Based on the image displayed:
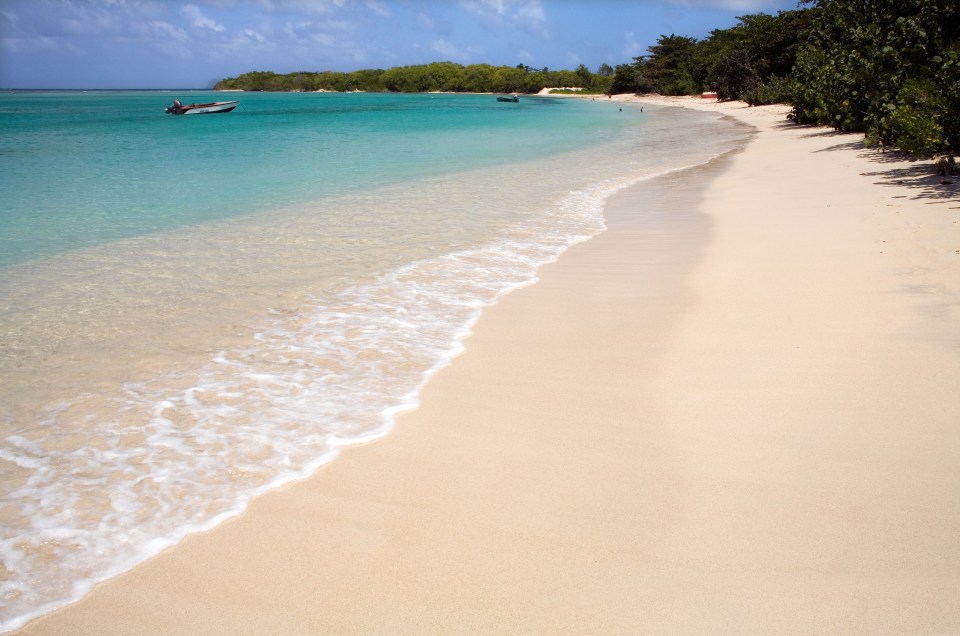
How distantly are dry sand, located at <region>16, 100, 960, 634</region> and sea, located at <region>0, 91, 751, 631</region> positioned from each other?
1.16 ft

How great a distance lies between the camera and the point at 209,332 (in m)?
5.93

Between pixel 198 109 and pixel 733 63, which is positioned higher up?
pixel 733 63

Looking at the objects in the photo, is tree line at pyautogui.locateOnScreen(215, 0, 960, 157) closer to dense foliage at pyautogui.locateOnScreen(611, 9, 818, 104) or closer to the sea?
dense foliage at pyautogui.locateOnScreen(611, 9, 818, 104)

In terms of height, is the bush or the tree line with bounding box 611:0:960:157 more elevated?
the bush

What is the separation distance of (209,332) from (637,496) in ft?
13.8

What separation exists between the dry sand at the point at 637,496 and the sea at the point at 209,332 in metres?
0.35

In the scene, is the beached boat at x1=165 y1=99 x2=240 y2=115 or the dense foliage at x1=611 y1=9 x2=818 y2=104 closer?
the dense foliage at x1=611 y1=9 x2=818 y2=104

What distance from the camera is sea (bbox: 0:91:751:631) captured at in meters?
3.39

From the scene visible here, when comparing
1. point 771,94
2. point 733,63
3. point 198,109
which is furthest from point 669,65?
point 198,109

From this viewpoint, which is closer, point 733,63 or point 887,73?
point 887,73

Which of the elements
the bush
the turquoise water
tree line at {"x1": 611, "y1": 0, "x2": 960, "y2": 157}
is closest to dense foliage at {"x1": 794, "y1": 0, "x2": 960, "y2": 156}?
tree line at {"x1": 611, "y1": 0, "x2": 960, "y2": 157}

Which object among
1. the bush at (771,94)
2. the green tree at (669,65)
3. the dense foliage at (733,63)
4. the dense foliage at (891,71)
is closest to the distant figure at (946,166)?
the dense foliage at (891,71)

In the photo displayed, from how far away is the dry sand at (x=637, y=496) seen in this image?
2619mm

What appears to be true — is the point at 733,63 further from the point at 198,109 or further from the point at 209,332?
the point at 209,332
